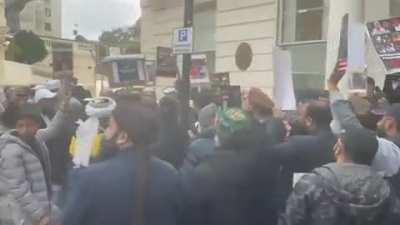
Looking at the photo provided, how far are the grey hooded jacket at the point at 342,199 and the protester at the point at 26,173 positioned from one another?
274 cm

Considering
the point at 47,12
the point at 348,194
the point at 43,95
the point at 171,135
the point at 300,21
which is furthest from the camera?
the point at 47,12

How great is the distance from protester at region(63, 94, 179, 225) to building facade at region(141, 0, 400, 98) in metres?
11.2

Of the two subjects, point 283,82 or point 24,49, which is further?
point 24,49

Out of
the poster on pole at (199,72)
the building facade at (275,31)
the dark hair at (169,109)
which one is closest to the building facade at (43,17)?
the building facade at (275,31)

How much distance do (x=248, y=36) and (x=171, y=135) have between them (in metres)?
12.9

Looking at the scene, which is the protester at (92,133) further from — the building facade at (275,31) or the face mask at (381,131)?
the building facade at (275,31)

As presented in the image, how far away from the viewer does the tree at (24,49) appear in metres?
32.7

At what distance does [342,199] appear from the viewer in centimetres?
444

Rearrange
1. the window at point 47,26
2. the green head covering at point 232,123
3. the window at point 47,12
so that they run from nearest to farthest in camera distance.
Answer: the green head covering at point 232,123, the window at point 47,26, the window at point 47,12

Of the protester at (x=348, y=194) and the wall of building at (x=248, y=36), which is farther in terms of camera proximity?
the wall of building at (x=248, y=36)

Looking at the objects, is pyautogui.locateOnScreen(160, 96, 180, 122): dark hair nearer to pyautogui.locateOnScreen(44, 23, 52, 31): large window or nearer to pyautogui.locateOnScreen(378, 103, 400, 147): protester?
pyautogui.locateOnScreen(378, 103, 400, 147): protester

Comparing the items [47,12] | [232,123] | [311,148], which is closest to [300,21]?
[311,148]

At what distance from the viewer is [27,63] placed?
3312cm

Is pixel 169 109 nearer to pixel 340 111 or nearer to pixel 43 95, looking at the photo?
pixel 43 95
